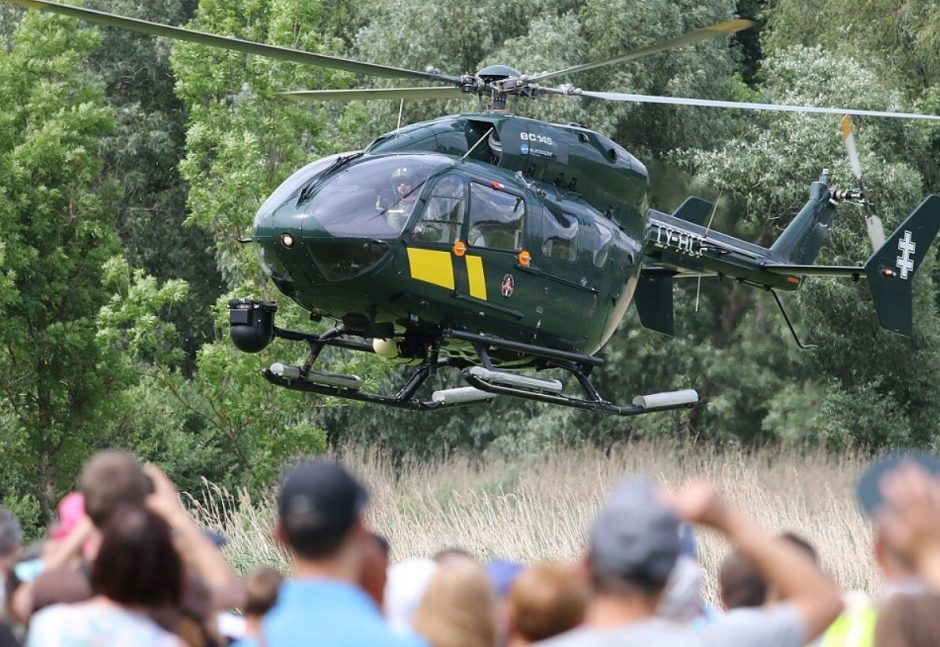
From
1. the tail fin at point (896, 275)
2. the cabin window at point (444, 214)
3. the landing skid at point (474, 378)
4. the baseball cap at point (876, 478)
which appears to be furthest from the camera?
the tail fin at point (896, 275)

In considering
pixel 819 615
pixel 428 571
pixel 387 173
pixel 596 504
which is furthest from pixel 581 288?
pixel 819 615

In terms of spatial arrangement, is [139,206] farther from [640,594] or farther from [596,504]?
[640,594]

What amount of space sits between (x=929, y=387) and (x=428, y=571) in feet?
77.1

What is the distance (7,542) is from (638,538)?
2.01 metres

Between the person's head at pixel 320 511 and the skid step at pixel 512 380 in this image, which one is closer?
the person's head at pixel 320 511

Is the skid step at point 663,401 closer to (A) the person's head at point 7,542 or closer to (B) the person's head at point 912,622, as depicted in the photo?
(A) the person's head at point 7,542

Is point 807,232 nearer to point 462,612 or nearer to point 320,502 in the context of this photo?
point 462,612

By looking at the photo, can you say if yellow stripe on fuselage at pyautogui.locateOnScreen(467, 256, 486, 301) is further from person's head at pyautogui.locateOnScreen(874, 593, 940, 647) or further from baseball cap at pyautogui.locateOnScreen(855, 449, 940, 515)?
person's head at pyautogui.locateOnScreen(874, 593, 940, 647)

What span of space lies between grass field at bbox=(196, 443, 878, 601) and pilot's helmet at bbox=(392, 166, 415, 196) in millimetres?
3863

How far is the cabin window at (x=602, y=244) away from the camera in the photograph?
1295 cm

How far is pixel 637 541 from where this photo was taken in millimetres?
3559

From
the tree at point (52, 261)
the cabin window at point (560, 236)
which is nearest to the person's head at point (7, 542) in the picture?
the cabin window at point (560, 236)

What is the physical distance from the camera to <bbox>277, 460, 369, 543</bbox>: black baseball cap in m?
3.80

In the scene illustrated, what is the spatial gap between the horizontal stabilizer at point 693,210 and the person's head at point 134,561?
1202cm
